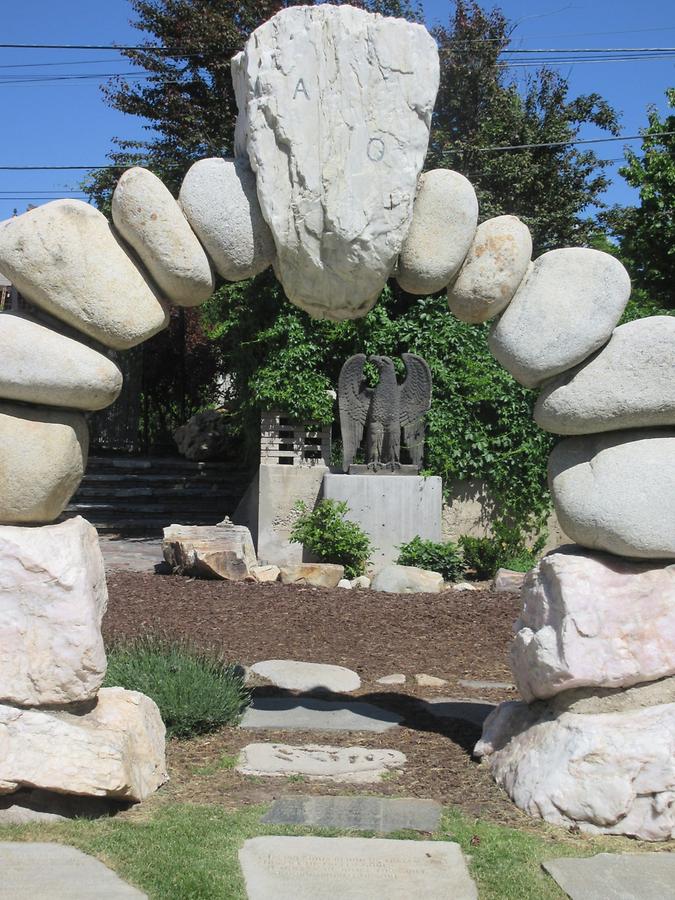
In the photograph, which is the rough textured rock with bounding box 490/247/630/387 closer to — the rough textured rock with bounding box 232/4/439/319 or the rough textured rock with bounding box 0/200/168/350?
the rough textured rock with bounding box 232/4/439/319

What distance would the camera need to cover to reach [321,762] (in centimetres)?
428

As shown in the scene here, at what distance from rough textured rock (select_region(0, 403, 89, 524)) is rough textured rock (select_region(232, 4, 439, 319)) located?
46.6 inches

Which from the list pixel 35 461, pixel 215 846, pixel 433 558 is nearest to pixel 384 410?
pixel 433 558

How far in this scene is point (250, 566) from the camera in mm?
9820

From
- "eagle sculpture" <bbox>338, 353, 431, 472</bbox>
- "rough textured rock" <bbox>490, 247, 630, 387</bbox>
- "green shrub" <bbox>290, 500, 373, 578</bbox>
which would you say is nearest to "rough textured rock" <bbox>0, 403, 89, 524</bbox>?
"rough textured rock" <bbox>490, 247, 630, 387</bbox>

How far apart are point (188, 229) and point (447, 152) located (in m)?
11.7

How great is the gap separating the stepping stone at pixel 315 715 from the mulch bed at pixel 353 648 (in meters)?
0.11

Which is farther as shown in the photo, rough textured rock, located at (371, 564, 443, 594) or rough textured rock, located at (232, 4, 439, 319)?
rough textured rock, located at (371, 564, 443, 594)

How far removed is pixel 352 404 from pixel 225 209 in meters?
7.05

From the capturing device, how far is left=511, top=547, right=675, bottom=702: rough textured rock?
11.8ft

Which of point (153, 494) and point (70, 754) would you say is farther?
point (153, 494)

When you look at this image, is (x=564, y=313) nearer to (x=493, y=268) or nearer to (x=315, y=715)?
(x=493, y=268)

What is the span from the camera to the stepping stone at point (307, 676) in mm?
5641

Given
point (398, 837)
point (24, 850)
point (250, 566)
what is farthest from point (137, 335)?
point (250, 566)
